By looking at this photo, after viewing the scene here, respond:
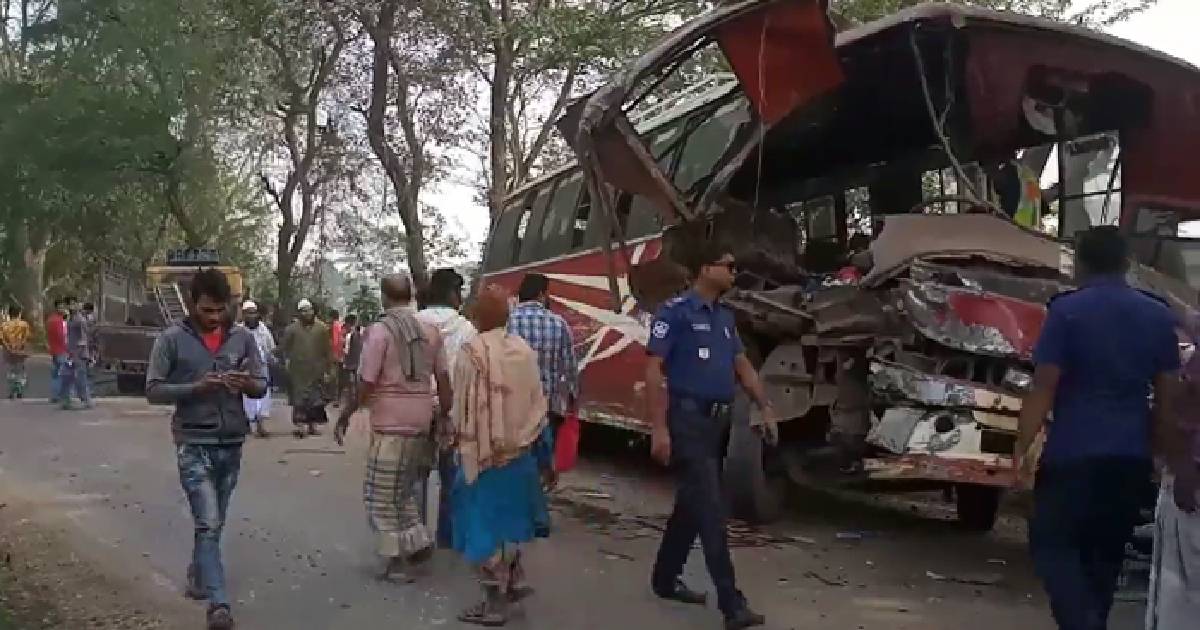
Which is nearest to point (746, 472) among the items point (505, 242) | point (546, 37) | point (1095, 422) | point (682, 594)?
point (682, 594)

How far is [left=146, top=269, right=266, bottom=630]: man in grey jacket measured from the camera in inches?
235

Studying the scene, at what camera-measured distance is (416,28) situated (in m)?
24.0

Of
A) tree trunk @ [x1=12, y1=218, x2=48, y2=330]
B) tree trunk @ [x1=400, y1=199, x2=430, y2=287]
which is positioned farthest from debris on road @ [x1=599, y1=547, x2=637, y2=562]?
tree trunk @ [x1=12, y1=218, x2=48, y2=330]

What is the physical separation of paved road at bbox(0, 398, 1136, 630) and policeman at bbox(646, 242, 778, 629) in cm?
41

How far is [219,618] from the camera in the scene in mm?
5887

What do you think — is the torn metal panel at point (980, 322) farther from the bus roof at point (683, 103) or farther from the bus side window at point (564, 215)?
the bus side window at point (564, 215)

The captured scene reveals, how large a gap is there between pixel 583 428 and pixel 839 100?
6090 mm

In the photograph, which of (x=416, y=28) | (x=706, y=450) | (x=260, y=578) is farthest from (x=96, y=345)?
(x=706, y=450)

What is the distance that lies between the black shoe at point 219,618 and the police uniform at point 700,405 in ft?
7.07

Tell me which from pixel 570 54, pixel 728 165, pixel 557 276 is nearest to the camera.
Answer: pixel 728 165

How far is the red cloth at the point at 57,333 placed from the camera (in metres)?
19.0

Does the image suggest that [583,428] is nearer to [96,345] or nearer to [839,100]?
[839,100]

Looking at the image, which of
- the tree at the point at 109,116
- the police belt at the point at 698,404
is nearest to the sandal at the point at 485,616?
the police belt at the point at 698,404

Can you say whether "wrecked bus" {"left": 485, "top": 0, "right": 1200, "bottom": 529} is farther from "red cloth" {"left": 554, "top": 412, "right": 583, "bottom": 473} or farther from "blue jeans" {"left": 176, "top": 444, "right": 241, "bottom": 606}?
"blue jeans" {"left": 176, "top": 444, "right": 241, "bottom": 606}
